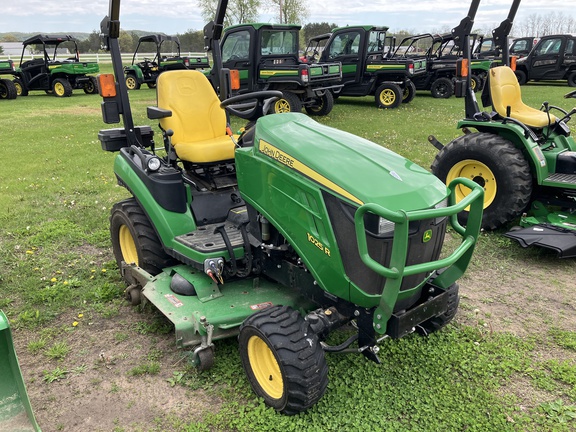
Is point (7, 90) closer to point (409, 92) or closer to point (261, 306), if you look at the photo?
point (409, 92)

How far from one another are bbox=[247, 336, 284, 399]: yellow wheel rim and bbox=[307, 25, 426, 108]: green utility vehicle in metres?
11.6

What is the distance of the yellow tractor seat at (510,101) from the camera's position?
16.5 ft

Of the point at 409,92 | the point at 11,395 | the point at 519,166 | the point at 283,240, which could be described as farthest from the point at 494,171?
the point at 409,92

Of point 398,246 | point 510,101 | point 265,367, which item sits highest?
point 510,101

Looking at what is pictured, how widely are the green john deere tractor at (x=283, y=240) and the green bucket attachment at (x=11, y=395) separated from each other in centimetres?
81

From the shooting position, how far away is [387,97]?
13797 mm

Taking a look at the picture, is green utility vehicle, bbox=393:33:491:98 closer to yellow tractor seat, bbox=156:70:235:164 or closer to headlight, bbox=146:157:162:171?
yellow tractor seat, bbox=156:70:235:164

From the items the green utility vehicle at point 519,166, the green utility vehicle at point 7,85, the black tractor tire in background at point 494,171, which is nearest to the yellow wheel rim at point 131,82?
the green utility vehicle at point 7,85

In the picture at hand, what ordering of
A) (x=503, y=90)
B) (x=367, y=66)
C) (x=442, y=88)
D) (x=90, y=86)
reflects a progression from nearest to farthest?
(x=503, y=90), (x=367, y=66), (x=442, y=88), (x=90, y=86)

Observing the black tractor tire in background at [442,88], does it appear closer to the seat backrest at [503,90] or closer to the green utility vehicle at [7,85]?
the seat backrest at [503,90]

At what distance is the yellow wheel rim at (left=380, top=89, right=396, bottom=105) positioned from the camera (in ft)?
45.0

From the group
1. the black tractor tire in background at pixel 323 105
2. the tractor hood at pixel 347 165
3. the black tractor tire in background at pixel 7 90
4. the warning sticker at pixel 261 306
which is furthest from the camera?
the black tractor tire in background at pixel 7 90

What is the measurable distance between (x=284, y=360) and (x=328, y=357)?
0.67 metres

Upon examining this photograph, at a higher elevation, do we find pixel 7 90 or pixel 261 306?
pixel 7 90
